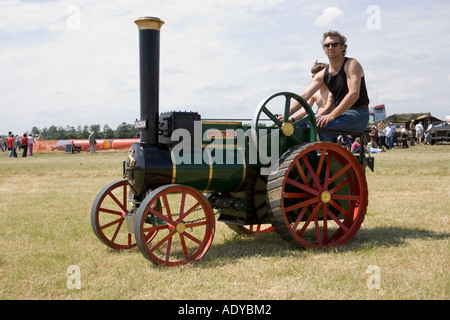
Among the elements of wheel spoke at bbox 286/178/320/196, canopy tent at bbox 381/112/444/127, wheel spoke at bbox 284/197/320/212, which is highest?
canopy tent at bbox 381/112/444/127

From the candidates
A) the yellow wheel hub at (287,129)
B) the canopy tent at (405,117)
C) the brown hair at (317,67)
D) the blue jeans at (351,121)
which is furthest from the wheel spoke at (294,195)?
the canopy tent at (405,117)

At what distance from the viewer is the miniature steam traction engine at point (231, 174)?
14.8 ft

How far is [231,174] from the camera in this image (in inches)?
189

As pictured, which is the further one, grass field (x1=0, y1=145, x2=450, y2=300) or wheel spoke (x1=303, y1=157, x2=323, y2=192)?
wheel spoke (x1=303, y1=157, x2=323, y2=192)

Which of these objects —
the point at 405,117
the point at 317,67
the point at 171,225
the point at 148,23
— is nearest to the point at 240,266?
the point at 171,225

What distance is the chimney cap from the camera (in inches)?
176

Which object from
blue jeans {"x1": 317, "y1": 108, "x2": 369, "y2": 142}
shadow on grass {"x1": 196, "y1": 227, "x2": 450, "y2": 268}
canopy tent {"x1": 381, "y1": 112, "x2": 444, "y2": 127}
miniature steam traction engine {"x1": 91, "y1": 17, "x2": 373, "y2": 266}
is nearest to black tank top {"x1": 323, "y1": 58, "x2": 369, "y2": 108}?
blue jeans {"x1": 317, "y1": 108, "x2": 369, "y2": 142}

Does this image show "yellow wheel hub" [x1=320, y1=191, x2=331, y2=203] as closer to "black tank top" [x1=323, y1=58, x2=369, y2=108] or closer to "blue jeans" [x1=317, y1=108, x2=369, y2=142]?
"blue jeans" [x1=317, y1=108, x2=369, y2=142]

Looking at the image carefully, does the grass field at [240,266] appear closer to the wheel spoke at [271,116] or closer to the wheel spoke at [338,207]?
the wheel spoke at [338,207]

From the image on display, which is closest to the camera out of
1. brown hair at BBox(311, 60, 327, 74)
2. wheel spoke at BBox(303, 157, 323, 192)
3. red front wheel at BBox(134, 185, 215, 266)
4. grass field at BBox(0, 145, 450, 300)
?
grass field at BBox(0, 145, 450, 300)

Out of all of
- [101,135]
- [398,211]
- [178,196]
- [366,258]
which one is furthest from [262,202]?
[101,135]

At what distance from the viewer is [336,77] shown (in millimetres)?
5461

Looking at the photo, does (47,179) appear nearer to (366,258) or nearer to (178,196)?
(178,196)

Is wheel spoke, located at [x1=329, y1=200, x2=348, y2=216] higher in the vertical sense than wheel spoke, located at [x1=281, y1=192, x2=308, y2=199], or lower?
lower
